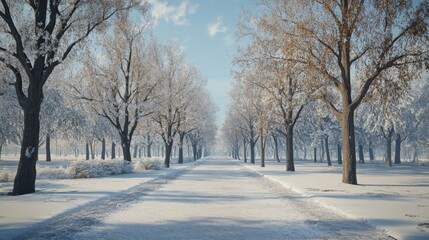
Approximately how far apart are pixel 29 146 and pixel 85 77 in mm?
15829

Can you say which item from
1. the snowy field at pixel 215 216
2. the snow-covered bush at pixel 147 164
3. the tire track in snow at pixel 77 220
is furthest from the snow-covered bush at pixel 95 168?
the tire track in snow at pixel 77 220

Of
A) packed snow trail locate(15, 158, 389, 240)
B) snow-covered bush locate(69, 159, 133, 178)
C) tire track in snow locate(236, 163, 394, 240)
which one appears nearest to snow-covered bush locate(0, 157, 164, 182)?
snow-covered bush locate(69, 159, 133, 178)

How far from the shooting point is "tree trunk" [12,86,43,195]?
12.6 m

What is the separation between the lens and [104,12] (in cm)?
1512

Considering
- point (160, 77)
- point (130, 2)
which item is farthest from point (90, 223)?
point (160, 77)

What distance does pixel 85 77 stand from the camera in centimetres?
2734

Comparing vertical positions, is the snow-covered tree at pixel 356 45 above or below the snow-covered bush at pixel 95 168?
above

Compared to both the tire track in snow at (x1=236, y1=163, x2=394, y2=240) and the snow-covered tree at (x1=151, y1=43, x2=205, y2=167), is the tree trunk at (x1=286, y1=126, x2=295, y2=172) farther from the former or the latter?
the tire track in snow at (x1=236, y1=163, x2=394, y2=240)

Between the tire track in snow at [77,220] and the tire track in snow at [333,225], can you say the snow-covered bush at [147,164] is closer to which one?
the tire track in snow at [77,220]

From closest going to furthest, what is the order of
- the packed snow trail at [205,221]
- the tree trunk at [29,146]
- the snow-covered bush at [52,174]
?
the packed snow trail at [205,221], the tree trunk at [29,146], the snow-covered bush at [52,174]

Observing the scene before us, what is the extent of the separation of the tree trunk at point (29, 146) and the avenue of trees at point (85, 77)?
4 cm

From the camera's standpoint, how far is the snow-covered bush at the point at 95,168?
68.5 ft

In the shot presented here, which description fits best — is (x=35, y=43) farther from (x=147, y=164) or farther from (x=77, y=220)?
(x=147, y=164)

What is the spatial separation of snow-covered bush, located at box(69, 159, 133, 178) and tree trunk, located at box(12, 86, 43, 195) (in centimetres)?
812
